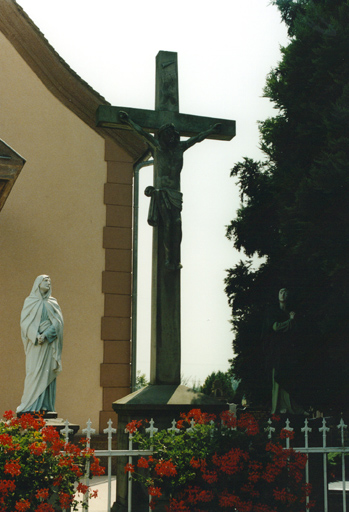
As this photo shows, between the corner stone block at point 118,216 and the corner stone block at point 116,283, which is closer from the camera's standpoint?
the corner stone block at point 116,283

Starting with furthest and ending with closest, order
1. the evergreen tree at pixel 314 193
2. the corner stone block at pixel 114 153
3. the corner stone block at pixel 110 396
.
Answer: the corner stone block at pixel 114 153
the corner stone block at pixel 110 396
the evergreen tree at pixel 314 193

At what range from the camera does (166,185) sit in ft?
22.5

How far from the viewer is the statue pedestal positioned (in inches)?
235

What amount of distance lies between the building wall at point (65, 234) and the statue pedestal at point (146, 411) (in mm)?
5192

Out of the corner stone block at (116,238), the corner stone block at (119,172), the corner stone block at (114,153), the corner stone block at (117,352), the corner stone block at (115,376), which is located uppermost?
the corner stone block at (114,153)

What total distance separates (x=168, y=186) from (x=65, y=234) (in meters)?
5.00

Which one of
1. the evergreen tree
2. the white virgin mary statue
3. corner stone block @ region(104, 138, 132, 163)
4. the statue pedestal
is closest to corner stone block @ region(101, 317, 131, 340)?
the evergreen tree

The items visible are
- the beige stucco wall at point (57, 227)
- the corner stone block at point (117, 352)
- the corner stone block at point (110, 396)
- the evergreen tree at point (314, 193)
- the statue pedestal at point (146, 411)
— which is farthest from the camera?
the corner stone block at point (117, 352)

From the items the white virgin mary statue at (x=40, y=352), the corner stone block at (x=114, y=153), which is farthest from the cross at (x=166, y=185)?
the corner stone block at (x=114, y=153)

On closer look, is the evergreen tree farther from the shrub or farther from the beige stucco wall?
the beige stucco wall

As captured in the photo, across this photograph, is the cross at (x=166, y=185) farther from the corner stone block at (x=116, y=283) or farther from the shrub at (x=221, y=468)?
the corner stone block at (x=116, y=283)

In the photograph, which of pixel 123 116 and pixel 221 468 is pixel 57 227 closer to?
pixel 123 116

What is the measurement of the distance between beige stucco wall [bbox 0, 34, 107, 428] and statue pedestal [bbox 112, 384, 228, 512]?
516 centimetres

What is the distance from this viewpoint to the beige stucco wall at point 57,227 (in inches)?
441
